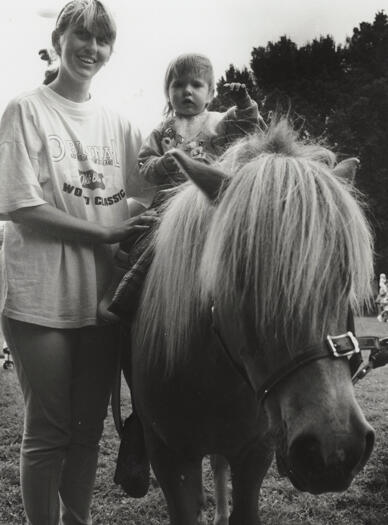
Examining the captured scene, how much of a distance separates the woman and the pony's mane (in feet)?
1.98

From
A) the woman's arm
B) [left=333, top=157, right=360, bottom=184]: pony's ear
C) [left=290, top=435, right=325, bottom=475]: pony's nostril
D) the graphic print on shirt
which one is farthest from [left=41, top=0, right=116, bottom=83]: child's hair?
[left=290, top=435, right=325, bottom=475]: pony's nostril

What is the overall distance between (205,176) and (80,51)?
110cm

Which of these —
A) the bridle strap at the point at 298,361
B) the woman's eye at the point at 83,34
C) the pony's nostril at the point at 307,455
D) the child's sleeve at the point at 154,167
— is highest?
the woman's eye at the point at 83,34

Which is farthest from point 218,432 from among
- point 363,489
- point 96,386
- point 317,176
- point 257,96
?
point 257,96

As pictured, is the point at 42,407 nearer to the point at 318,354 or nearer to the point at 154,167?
the point at 154,167

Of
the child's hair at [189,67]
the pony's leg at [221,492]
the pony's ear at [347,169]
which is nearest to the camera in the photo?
the pony's ear at [347,169]

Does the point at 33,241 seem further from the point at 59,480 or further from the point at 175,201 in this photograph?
the point at 59,480

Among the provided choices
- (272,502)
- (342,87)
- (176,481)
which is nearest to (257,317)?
(176,481)

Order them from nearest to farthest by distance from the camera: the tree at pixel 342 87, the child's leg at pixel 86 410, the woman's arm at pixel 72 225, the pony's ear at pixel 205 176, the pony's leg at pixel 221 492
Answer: the pony's ear at pixel 205 176
the woman's arm at pixel 72 225
the child's leg at pixel 86 410
the pony's leg at pixel 221 492
the tree at pixel 342 87

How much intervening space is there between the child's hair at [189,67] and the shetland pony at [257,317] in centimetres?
96

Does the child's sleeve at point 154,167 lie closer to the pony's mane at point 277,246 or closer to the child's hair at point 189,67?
the child's hair at point 189,67

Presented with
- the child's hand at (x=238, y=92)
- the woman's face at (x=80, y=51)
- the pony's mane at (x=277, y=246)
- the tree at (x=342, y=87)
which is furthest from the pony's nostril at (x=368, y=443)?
the tree at (x=342, y=87)

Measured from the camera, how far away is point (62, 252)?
2.61 metres

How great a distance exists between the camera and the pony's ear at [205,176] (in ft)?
6.21
